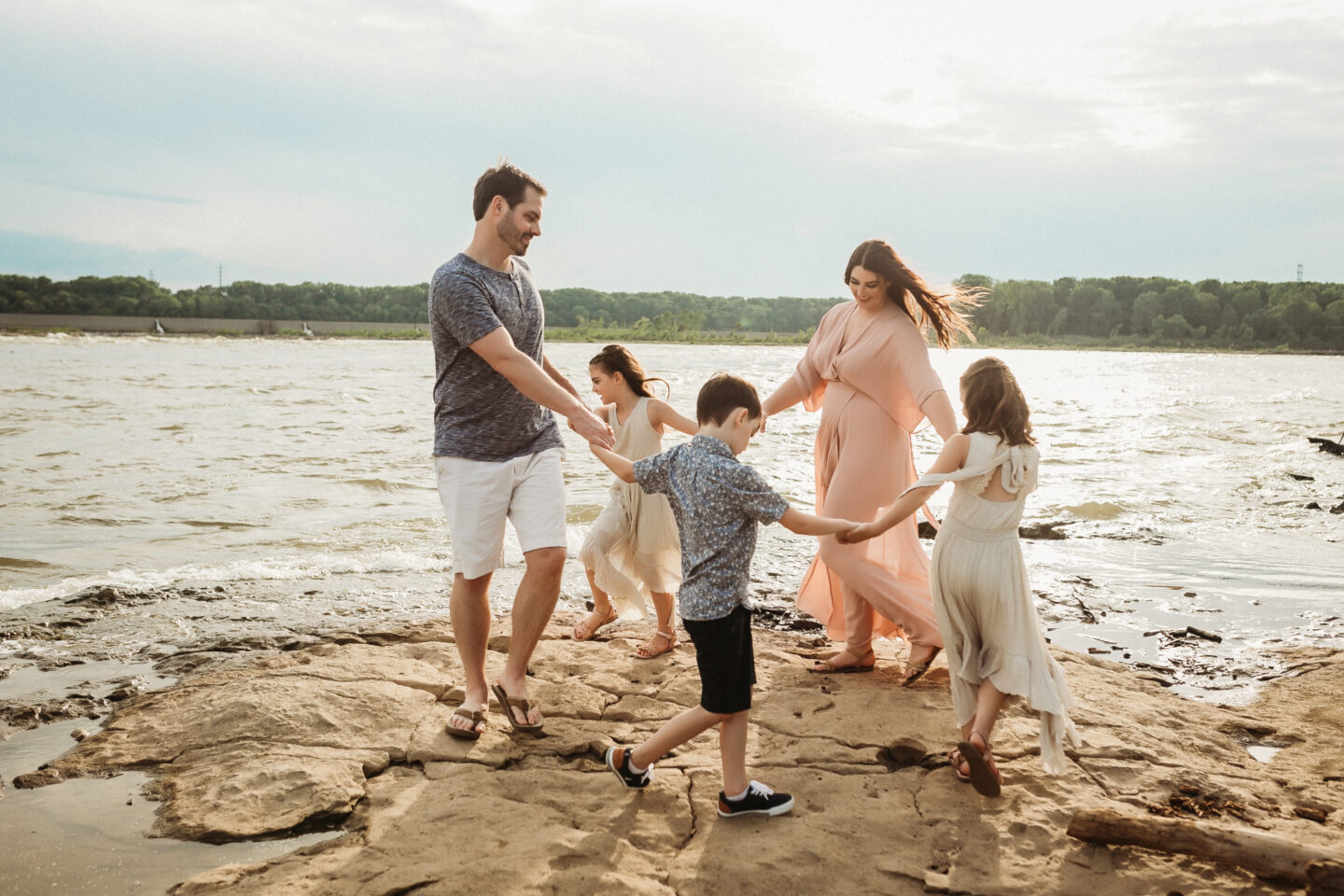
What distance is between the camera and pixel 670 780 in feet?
12.4

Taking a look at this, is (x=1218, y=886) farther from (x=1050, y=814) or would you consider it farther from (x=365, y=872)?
(x=365, y=872)

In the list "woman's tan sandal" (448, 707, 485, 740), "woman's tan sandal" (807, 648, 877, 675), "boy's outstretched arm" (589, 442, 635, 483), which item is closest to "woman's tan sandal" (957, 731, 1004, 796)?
"woman's tan sandal" (807, 648, 877, 675)

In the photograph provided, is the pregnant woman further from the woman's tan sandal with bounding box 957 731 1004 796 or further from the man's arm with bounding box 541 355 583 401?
the woman's tan sandal with bounding box 957 731 1004 796

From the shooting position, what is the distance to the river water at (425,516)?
265 inches

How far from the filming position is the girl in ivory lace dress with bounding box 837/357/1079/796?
3.78 meters

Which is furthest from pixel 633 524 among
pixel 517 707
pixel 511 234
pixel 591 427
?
pixel 511 234

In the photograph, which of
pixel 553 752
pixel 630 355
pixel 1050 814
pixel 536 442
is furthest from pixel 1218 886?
pixel 630 355

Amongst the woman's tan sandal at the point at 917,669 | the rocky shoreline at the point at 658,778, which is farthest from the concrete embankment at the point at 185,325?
the woman's tan sandal at the point at 917,669

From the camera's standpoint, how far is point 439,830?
10.9 feet

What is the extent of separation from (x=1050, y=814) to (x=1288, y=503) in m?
10.4

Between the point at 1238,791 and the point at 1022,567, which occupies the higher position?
the point at 1022,567

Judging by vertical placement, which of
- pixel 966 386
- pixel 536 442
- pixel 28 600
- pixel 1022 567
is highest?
pixel 966 386

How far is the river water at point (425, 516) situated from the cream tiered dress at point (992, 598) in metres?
1.86

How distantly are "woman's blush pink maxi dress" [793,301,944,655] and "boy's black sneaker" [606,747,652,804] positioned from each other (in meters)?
1.75
